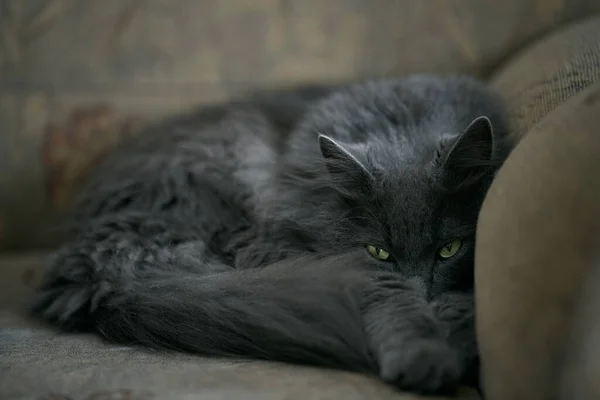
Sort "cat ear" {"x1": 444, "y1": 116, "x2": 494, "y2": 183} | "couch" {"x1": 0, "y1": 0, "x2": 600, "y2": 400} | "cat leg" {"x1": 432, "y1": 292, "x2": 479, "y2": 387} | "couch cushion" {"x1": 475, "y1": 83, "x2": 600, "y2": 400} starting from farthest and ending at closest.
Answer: "couch" {"x1": 0, "y1": 0, "x2": 600, "y2": 400}
"cat ear" {"x1": 444, "y1": 116, "x2": 494, "y2": 183}
"cat leg" {"x1": 432, "y1": 292, "x2": 479, "y2": 387}
"couch cushion" {"x1": 475, "y1": 83, "x2": 600, "y2": 400}

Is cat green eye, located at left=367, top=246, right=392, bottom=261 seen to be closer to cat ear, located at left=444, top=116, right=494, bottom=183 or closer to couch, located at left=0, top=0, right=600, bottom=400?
cat ear, located at left=444, top=116, right=494, bottom=183

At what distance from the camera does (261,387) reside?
3.19ft

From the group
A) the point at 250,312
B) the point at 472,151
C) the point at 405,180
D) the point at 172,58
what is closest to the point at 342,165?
the point at 405,180

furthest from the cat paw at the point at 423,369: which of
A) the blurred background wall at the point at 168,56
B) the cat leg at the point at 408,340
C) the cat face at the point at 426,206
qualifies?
the blurred background wall at the point at 168,56

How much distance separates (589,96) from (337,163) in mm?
530

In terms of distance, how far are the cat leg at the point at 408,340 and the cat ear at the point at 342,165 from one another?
0.25m

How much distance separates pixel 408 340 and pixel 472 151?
0.45m

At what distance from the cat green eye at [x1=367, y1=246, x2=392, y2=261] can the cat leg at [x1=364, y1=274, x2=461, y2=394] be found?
0.12 metres

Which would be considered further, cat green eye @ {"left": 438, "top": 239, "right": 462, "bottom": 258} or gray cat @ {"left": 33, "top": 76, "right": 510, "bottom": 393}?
cat green eye @ {"left": 438, "top": 239, "right": 462, "bottom": 258}

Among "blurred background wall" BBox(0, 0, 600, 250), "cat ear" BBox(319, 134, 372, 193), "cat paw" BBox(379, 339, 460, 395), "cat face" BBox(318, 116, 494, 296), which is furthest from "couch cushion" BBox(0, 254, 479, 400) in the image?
"blurred background wall" BBox(0, 0, 600, 250)

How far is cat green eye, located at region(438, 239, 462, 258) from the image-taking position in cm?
125

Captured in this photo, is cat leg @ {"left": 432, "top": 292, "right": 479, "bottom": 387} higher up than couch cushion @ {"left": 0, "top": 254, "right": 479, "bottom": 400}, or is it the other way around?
cat leg @ {"left": 432, "top": 292, "right": 479, "bottom": 387}

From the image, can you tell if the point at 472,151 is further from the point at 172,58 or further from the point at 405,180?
the point at 172,58

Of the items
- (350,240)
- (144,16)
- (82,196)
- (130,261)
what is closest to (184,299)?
(130,261)
